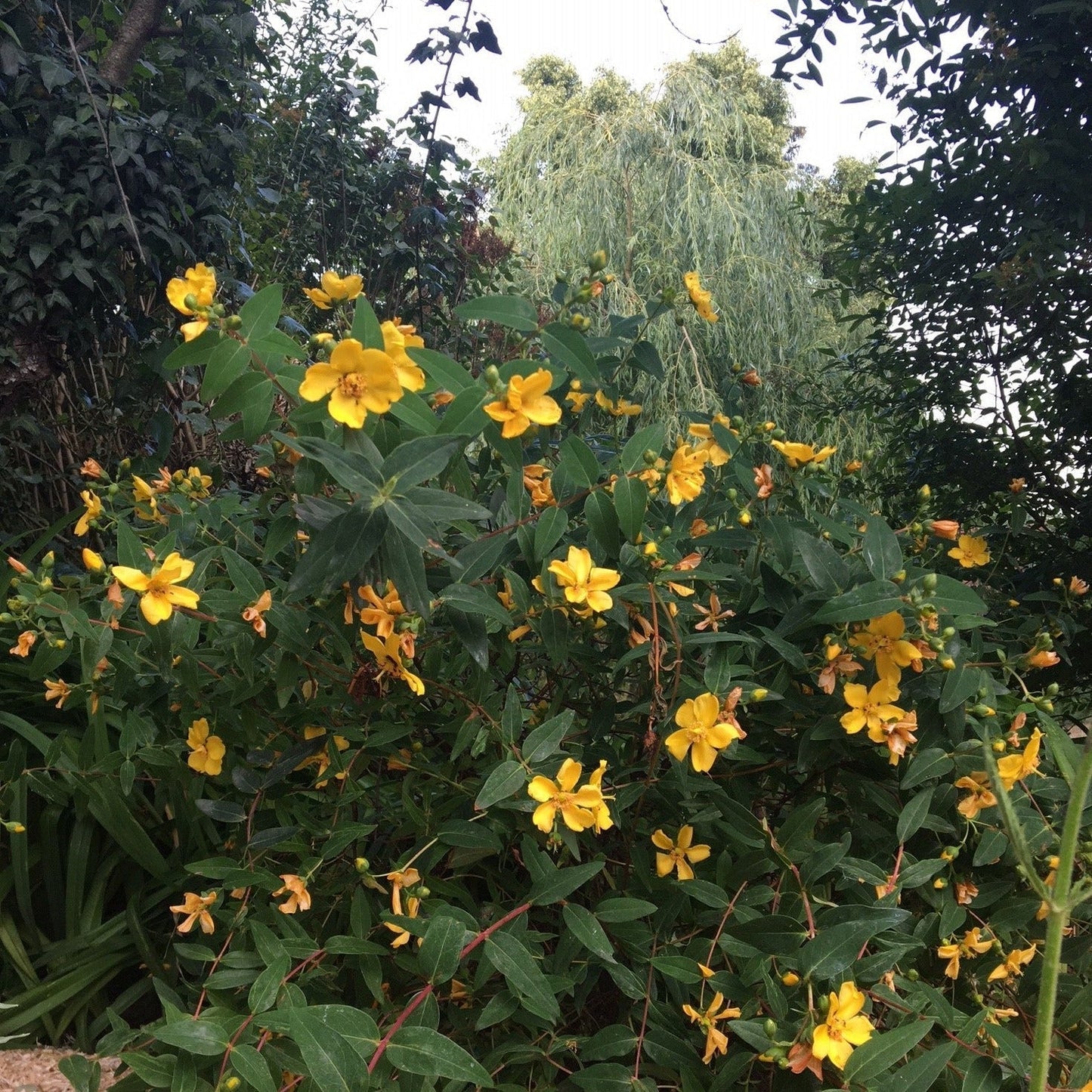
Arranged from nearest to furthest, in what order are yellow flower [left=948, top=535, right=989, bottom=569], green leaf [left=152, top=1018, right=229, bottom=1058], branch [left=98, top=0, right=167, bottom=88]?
green leaf [left=152, top=1018, right=229, bottom=1058] → yellow flower [left=948, top=535, right=989, bottom=569] → branch [left=98, top=0, right=167, bottom=88]

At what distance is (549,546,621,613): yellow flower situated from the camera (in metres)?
0.83

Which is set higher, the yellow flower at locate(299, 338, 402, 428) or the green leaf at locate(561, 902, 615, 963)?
the yellow flower at locate(299, 338, 402, 428)

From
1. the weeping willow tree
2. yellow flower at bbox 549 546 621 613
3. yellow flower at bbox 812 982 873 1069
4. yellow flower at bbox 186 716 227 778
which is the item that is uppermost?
the weeping willow tree

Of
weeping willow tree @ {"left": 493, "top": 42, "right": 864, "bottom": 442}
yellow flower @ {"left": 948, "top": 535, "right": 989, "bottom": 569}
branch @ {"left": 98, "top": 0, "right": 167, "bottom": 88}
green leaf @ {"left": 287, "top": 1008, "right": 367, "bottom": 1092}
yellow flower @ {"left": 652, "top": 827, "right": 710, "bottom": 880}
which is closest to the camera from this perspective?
green leaf @ {"left": 287, "top": 1008, "right": 367, "bottom": 1092}

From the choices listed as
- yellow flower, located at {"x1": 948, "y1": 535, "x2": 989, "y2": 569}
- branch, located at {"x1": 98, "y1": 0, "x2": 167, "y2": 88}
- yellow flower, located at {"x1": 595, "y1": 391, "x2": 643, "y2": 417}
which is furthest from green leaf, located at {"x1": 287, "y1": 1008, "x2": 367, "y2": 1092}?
branch, located at {"x1": 98, "y1": 0, "x2": 167, "y2": 88}

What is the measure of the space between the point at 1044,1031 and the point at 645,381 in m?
6.36

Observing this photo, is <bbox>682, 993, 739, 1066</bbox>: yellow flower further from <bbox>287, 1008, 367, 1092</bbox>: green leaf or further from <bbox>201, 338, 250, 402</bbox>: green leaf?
<bbox>201, 338, 250, 402</bbox>: green leaf

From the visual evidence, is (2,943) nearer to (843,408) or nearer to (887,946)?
(887,946)

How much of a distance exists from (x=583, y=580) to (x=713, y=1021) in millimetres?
424

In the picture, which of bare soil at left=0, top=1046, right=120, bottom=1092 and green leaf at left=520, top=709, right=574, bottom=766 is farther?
bare soil at left=0, top=1046, right=120, bottom=1092

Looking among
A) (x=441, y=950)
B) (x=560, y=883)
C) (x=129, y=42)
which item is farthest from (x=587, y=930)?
(x=129, y=42)

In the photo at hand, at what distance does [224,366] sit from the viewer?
0.82 metres

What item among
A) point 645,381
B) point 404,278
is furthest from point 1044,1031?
point 645,381

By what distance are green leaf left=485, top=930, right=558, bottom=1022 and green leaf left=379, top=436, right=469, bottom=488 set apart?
412 mm
